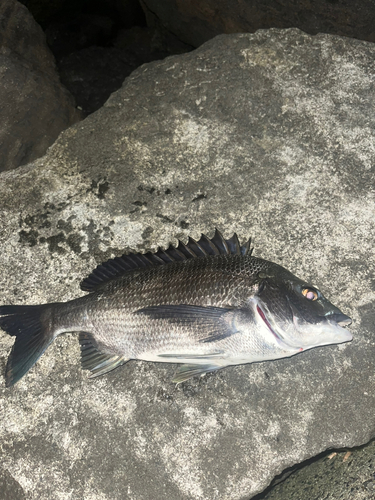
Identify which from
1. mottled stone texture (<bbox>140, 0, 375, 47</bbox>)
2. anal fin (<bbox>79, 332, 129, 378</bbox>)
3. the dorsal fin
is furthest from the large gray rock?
mottled stone texture (<bbox>140, 0, 375, 47</bbox>)

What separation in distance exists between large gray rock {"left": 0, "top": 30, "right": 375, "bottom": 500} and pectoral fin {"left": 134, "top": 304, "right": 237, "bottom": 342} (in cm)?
52

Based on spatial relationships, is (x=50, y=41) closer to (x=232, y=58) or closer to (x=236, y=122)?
(x=232, y=58)

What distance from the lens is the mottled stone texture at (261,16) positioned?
4746 mm

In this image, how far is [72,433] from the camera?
3158mm

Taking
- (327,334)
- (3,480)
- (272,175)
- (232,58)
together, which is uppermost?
(232,58)

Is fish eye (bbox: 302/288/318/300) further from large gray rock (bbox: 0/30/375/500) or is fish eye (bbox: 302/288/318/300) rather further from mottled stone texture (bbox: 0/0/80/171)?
mottled stone texture (bbox: 0/0/80/171)

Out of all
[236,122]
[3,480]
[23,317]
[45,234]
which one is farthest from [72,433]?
[236,122]

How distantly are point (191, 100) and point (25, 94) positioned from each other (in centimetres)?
163

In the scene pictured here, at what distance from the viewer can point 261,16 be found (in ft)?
17.1

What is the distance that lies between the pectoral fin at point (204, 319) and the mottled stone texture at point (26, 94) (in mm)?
2516

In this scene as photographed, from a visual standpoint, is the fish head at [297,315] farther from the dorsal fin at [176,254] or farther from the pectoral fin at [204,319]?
the dorsal fin at [176,254]

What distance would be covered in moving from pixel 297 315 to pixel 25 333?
188 centimetres

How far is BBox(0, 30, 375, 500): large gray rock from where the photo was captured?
10.1ft

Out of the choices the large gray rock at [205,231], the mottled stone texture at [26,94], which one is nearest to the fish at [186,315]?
the large gray rock at [205,231]
